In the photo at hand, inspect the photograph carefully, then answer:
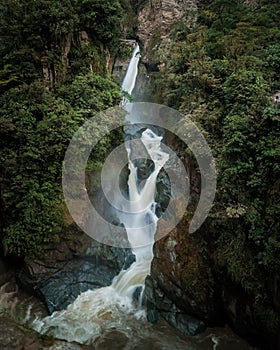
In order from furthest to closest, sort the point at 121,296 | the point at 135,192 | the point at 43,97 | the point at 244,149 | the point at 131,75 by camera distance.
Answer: the point at 131,75, the point at 135,192, the point at 43,97, the point at 121,296, the point at 244,149

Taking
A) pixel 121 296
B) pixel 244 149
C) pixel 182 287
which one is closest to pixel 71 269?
pixel 121 296

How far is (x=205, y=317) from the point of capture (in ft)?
27.0

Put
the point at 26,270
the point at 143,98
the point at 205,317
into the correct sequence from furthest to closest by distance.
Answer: the point at 143,98, the point at 26,270, the point at 205,317

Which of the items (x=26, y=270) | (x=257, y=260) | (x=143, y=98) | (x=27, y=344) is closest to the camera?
(x=27, y=344)

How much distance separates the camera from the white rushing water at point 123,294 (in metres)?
8.41

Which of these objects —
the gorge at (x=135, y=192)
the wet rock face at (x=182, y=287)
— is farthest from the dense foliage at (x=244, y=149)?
the wet rock face at (x=182, y=287)

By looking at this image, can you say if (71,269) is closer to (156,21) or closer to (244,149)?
(244,149)

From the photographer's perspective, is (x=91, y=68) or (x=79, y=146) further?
(x=91, y=68)

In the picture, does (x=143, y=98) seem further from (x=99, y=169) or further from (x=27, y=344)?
(x=27, y=344)

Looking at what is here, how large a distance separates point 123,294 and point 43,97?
7.10 metres

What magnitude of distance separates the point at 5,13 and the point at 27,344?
37.9ft

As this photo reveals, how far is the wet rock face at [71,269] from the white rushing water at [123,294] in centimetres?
25

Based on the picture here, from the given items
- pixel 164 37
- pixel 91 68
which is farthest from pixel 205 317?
pixel 164 37

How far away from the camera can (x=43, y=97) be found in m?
10.3
